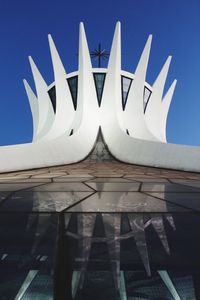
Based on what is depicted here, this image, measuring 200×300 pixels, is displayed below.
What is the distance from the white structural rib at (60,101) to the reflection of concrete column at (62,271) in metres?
15.0

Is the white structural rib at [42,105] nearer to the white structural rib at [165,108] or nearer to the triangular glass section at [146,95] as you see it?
the triangular glass section at [146,95]

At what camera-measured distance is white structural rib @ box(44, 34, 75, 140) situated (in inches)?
670

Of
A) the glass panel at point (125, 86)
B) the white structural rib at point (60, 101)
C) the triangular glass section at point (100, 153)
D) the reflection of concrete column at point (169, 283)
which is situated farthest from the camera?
the glass panel at point (125, 86)

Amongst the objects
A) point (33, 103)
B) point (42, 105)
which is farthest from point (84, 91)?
point (33, 103)

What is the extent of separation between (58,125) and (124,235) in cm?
1551

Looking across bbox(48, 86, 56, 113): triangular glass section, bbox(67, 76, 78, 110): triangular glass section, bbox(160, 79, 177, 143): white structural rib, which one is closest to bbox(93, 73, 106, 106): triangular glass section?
bbox(67, 76, 78, 110): triangular glass section

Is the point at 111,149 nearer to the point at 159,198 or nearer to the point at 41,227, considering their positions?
the point at 159,198

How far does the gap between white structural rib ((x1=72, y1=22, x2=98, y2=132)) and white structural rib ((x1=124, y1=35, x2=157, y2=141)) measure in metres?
2.57

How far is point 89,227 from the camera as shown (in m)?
2.44

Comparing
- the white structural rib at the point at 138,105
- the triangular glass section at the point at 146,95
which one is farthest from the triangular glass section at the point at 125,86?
the triangular glass section at the point at 146,95

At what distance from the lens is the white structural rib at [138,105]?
1655cm

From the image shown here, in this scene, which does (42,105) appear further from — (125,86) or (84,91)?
(125,86)

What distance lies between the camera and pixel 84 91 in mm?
16359

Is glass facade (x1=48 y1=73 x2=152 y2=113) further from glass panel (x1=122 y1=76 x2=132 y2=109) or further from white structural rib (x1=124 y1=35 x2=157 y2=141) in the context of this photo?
white structural rib (x1=124 y1=35 x2=157 y2=141)
